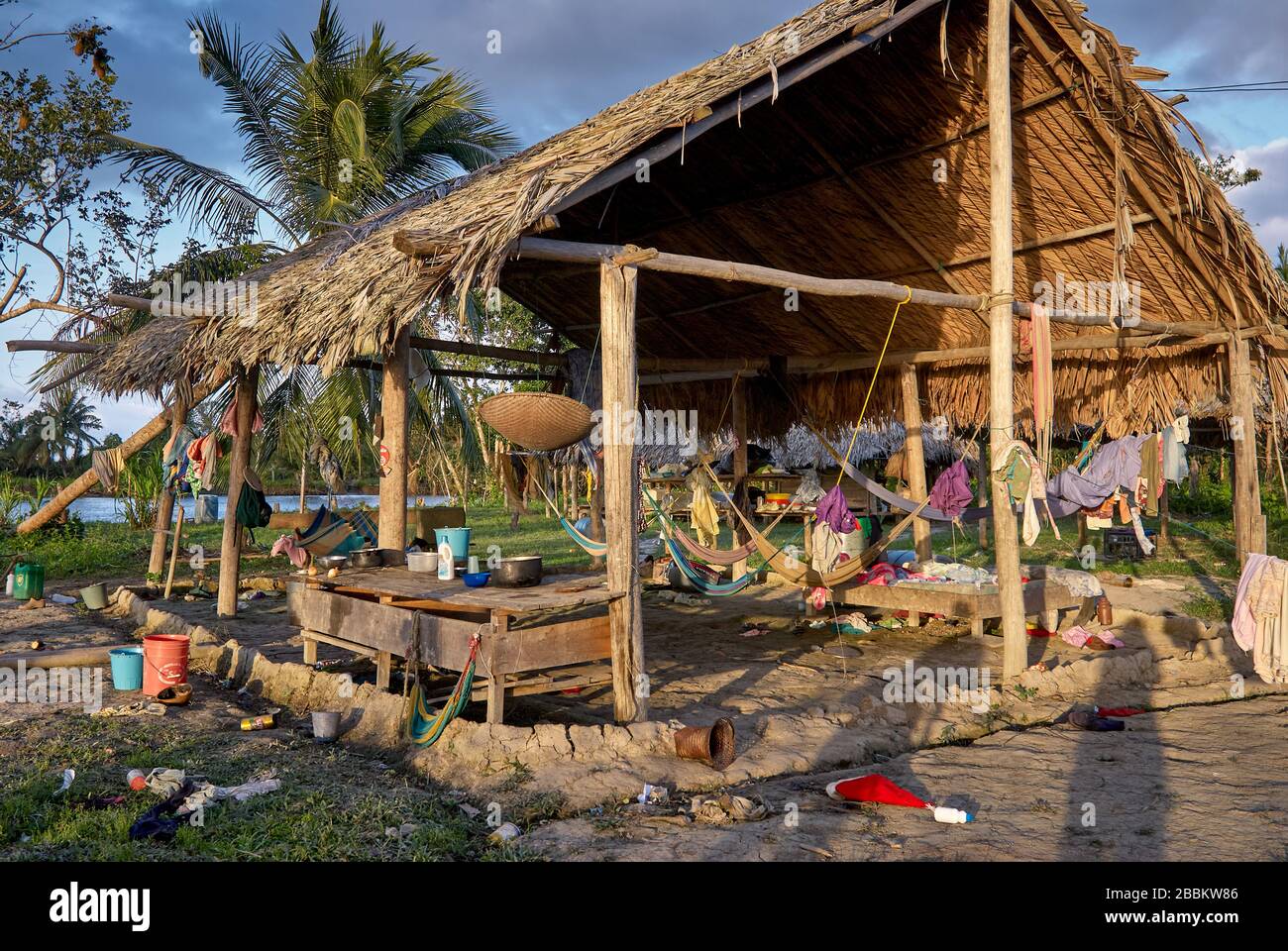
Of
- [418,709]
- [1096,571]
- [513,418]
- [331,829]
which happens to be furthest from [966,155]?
[1096,571]

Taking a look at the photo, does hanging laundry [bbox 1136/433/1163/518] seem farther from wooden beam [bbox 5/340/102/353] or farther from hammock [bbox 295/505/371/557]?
wooden beam [bbox 5/340/102/353]

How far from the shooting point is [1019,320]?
290 inches

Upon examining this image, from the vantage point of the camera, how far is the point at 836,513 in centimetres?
692

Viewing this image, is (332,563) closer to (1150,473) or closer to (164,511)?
(164,511)

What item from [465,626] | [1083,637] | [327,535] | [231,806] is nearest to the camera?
[231,806]

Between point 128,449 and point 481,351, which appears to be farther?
point 128,449

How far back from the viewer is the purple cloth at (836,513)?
691 centimetres

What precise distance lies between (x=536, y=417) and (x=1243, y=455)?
200 inches

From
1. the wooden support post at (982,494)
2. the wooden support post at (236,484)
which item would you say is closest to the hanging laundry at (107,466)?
the wooden support post at (236,484)

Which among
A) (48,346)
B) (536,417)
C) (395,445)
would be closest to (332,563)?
(395,445)

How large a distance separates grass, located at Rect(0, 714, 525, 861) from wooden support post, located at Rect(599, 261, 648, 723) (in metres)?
1.03

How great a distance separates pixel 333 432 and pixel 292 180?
11.8 feet

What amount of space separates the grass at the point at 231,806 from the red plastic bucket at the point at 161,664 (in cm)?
77

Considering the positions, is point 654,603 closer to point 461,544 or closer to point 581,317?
point 581,317
